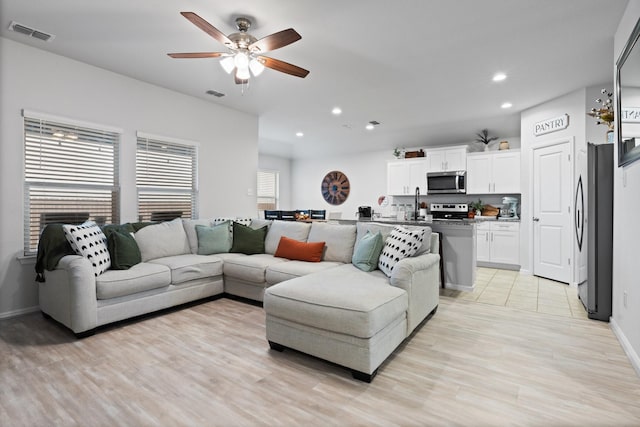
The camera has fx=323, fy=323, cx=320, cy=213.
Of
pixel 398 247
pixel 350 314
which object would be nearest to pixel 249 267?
pixel 398 247

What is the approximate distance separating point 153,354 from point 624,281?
3.64 m

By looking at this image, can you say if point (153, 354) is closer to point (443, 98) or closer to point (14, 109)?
point (14, 109)

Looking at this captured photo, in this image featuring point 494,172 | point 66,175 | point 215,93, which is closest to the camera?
point 66,175

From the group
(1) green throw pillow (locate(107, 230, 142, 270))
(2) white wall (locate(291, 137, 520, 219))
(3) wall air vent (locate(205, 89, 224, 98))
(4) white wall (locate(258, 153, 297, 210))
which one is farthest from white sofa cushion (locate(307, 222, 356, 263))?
(4) white wall (locate(258, 153, 297, 210))

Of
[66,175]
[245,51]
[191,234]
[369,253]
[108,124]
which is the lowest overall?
[369,253]

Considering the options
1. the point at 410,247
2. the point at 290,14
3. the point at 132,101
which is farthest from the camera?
the point at 132,101

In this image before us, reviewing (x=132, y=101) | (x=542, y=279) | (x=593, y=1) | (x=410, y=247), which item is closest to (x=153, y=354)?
(x=410, y=247)

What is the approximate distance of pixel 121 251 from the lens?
3.19 m

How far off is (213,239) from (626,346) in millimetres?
4073

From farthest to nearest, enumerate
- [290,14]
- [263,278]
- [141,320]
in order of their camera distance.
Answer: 1. [263,278]
2. [141,320]
3. [290,14]

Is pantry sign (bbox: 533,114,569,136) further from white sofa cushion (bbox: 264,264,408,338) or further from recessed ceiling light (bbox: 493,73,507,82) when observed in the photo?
white sofa cushion (bbox: 264,264,408,338)

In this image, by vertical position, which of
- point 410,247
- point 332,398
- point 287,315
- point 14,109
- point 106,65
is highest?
point 106,65

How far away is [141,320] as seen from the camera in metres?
3.12

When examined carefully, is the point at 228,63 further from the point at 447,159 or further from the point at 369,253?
the point at 447,159
